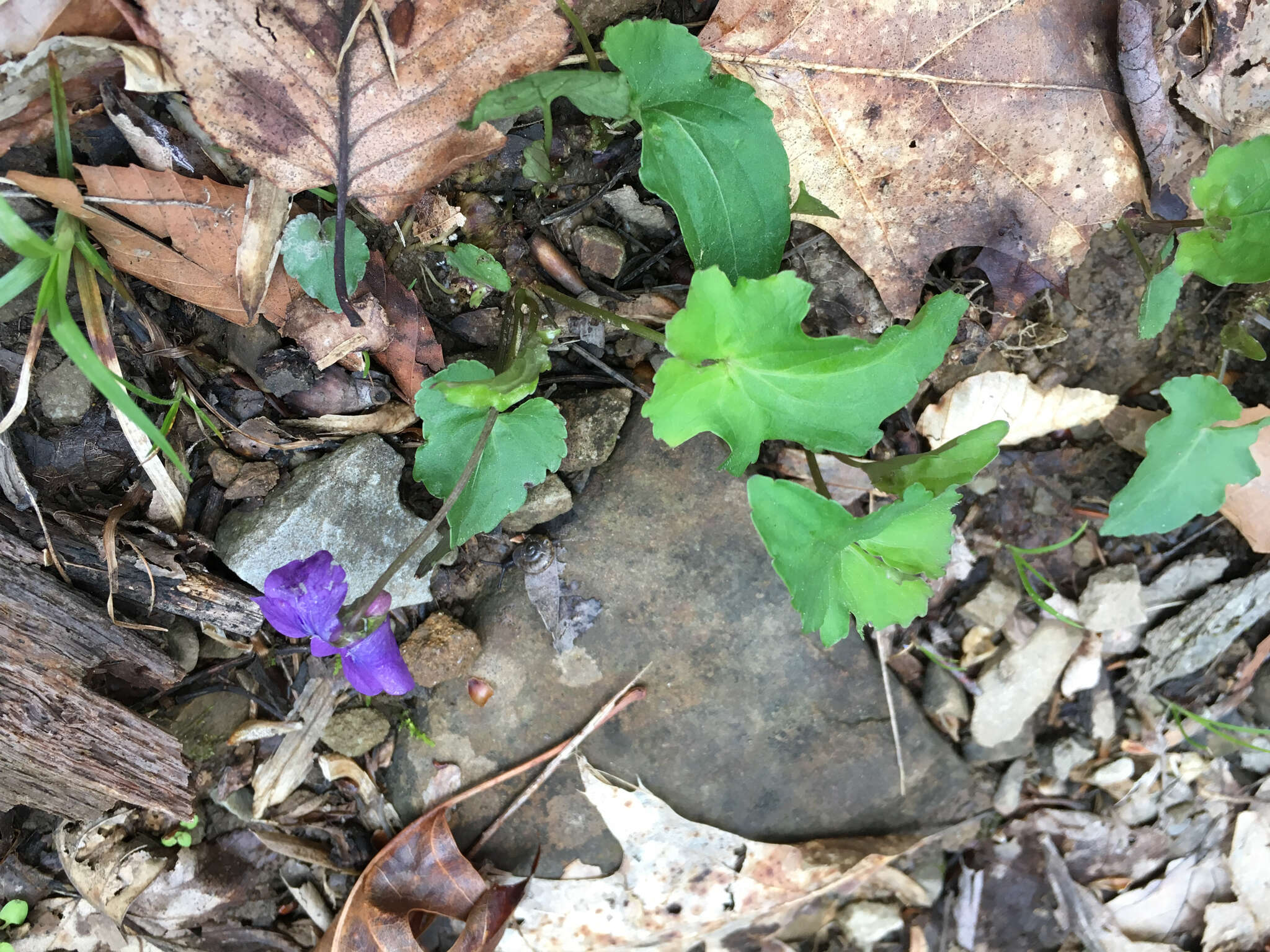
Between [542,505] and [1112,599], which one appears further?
[1112,599]

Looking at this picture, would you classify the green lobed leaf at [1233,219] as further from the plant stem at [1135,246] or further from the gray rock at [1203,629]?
the gray rock at [1203,629]

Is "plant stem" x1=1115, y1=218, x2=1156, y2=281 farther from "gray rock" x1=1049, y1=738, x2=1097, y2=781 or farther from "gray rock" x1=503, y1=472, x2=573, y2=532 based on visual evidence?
"gray rock" x1=503, y1=472, x2=573, y2=532

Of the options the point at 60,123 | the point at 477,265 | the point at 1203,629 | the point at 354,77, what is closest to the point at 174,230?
the point at 60,123

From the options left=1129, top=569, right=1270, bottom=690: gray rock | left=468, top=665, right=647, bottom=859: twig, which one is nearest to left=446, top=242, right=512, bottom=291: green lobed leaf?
left=468, top=665, right=647, bottom=859: twig

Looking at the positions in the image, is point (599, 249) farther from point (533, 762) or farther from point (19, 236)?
point (533, 762)

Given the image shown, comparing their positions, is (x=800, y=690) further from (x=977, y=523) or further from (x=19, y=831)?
(x=19, y=831)

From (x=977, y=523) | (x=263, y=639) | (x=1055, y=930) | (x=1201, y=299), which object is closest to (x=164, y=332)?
(x=263, y=639)

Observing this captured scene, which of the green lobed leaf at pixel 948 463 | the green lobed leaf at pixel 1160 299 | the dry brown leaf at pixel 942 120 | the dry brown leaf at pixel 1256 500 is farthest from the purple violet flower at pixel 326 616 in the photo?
the dry brown leaf at pixel 1256 500
